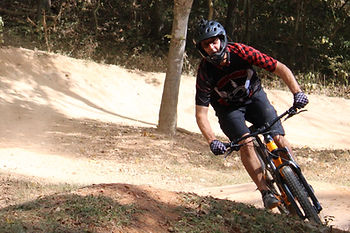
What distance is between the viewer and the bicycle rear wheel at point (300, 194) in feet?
16.3

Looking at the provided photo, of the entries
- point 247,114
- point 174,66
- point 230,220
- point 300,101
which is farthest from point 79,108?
point 230,220

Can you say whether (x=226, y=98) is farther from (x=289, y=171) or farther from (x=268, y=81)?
(x=268, y=81)

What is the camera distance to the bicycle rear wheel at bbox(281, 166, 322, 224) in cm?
496

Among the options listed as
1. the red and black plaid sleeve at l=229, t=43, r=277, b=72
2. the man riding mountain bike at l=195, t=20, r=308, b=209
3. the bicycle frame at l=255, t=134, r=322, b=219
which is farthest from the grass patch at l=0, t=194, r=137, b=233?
the red and black plaid sleeve at l=229, t=43, r=277, b=72

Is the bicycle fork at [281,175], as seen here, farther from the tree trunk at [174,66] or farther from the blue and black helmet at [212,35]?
the tree trunk at [174,66]

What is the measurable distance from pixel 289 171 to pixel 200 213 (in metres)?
1.09

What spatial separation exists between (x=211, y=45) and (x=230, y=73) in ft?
1.09

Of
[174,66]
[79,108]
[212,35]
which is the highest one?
[212,35]

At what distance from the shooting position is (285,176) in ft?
16.8

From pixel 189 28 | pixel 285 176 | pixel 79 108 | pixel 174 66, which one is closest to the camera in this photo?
pixel 285 176

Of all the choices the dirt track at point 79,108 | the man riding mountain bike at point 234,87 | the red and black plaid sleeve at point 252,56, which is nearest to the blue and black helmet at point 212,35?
the man riding mountain bike at point 234,87

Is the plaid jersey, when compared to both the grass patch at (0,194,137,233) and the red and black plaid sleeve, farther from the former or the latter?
the grass patch at (0,194,137,233)

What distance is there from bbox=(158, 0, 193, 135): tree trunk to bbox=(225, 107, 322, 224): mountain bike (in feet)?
21.7

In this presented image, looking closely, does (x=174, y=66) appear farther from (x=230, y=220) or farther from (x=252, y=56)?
(x=230, y=220)
